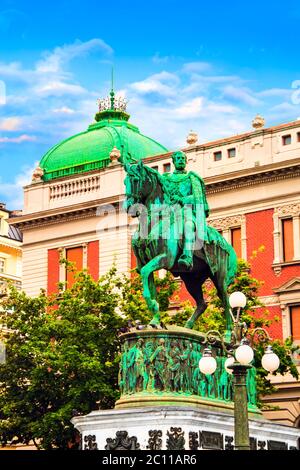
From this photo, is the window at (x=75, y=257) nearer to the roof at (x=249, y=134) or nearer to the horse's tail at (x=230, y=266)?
the roof at (x=249, y=134)

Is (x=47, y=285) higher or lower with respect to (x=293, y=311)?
higher

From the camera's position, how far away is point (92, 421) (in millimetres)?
21516

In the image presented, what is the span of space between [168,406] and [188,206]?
170 inches

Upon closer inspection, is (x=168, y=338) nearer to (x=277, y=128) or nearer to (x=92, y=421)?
(x=92, y=421)

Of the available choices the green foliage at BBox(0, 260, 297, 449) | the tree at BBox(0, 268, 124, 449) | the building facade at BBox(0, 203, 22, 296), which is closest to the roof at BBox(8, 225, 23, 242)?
the building facade at BBox(0, 203, 22, 296)

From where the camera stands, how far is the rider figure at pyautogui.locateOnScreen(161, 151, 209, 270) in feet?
74.0

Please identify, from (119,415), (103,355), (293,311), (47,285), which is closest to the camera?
(119,415)

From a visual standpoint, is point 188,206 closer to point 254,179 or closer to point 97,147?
point 254,179

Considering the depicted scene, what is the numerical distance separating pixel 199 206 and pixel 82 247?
3090 centimetres

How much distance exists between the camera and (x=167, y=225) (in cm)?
2256

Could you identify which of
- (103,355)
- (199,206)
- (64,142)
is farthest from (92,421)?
(64,142)

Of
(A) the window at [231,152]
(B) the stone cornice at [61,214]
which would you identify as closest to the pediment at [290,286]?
(A) the window at [231,152]

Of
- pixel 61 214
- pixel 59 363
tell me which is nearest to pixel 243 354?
pixel 59 363

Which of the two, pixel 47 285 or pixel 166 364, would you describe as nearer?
pixel 166 364
